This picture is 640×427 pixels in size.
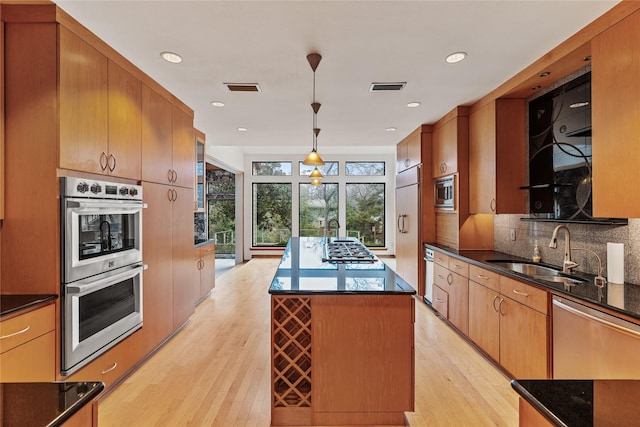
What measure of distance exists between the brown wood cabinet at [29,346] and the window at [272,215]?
281 inches

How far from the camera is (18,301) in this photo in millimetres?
1857

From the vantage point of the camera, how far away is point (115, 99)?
2.52 meters

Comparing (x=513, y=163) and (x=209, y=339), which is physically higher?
(x=513, y=163)

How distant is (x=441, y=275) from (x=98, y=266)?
3.67 meters

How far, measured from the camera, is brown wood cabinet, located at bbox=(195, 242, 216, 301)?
15.3ft

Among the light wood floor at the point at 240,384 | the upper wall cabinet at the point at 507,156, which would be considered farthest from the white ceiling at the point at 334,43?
the light wood floor at the point at 240,384

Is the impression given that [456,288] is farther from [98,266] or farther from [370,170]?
[370,170]

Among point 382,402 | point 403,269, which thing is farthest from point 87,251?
point 403,269

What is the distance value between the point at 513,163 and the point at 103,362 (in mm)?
4144

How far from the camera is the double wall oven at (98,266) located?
6.70 feet

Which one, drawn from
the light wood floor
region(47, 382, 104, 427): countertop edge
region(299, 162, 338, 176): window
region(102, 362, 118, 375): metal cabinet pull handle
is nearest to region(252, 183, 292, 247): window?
region(299, 162, 338, 176): window

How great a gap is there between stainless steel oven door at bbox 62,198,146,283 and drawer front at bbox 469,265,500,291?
125 inches

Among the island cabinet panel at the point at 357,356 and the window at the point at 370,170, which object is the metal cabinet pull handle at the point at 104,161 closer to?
the island cabinet panel at the point at 357,356

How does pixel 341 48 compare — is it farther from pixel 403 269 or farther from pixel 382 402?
pixel 403 269
